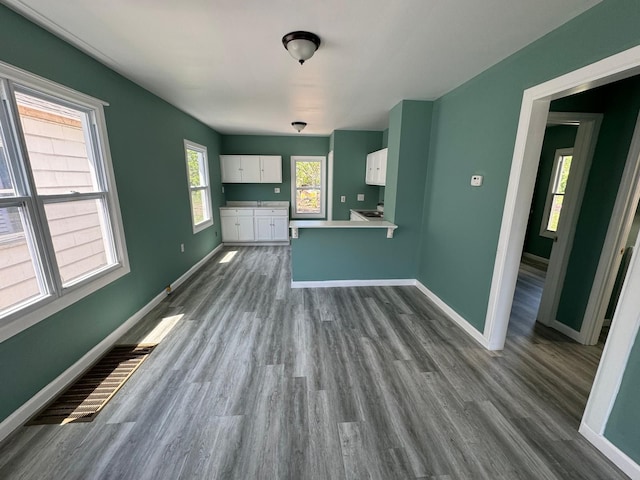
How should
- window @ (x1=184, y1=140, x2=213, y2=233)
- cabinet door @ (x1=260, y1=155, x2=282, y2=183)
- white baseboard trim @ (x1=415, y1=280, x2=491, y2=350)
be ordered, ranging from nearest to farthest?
1. white baseboard trim @ (x1=415, y1=280, x2=491, y2=350)
2. window @ (x1=184, y1=140, x2=213, y2=233)
3. cabinet door @ (x1=260, y1=155, x2=282, y2=183)

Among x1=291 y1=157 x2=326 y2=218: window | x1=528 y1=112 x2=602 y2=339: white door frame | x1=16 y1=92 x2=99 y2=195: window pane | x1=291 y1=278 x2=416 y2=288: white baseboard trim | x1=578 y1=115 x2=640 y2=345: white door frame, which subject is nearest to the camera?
x1=16 y1=92 x2=99 y2=195: window pane

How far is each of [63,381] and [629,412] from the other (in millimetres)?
3486

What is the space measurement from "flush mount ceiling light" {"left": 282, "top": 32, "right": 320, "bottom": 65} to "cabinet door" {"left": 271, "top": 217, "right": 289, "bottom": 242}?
13.4 ft

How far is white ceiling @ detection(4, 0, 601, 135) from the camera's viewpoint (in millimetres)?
1453

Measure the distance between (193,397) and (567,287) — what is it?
3.48 meters

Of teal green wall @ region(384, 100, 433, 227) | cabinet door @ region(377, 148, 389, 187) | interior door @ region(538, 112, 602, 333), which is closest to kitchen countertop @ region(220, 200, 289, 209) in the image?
cabinet door @ region(377, 148, 389, 187)

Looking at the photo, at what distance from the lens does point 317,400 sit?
1.74 m

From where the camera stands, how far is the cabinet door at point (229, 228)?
5.62 m

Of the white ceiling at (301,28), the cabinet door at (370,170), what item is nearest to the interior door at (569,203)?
the white ceiling at (301,28)

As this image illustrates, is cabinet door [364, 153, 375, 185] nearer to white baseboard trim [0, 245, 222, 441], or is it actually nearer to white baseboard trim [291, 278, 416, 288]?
white baseboard trim [291, 278, 416, 288]

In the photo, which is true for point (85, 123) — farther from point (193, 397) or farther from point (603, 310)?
point (603, 310)

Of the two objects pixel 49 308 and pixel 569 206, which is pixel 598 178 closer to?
pixel 569 206

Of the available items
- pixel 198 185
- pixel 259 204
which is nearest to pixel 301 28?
pixel 198 185

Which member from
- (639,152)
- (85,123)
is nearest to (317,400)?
(85,123)
